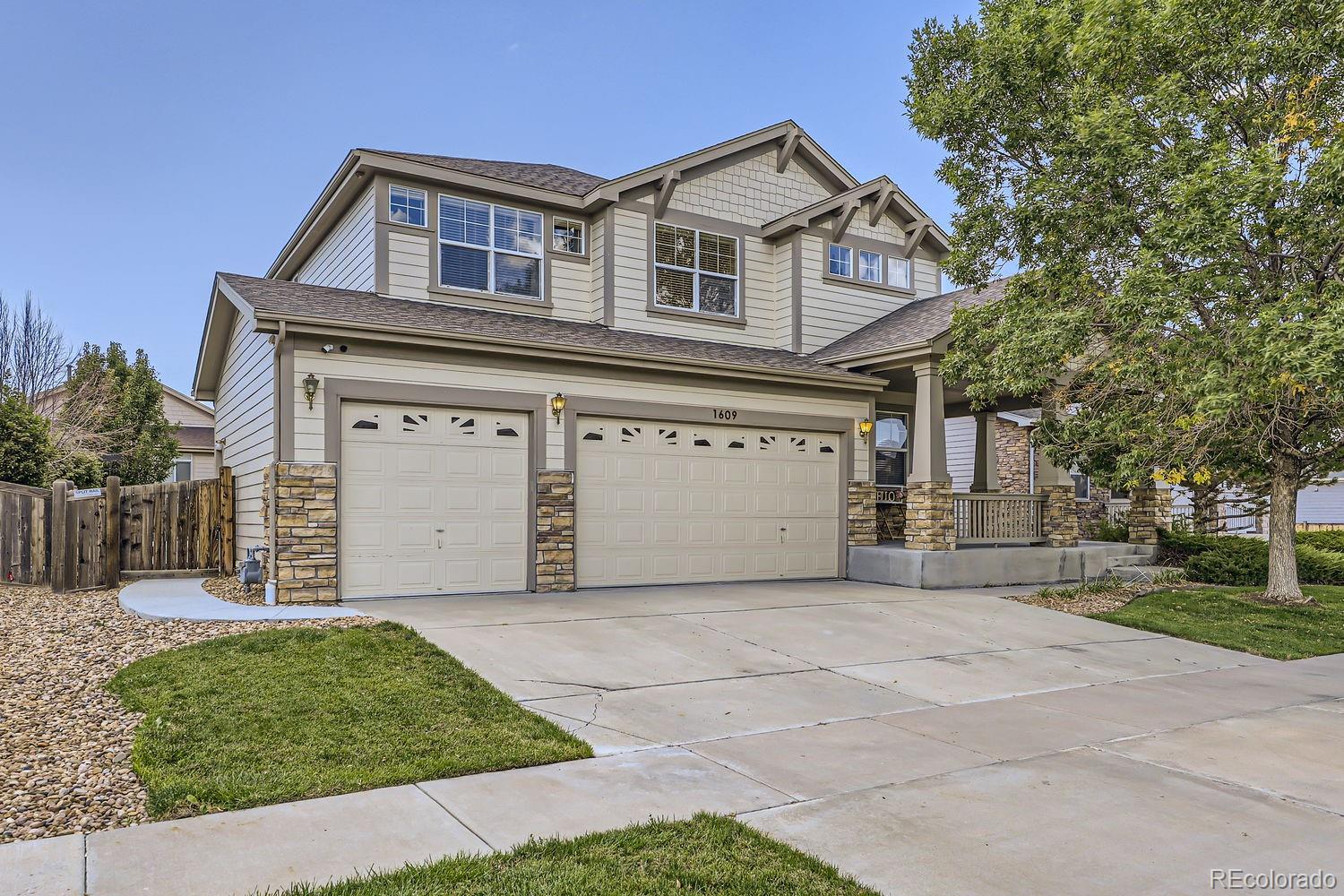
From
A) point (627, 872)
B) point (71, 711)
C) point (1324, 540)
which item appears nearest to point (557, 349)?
point (71, 711)

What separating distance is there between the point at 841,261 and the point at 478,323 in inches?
281

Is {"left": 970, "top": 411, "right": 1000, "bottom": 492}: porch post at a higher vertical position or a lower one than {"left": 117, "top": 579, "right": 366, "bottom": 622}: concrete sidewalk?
higher

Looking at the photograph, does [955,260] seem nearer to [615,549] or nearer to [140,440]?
[615,549]

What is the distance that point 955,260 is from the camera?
12102 mm

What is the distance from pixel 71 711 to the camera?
18.9 feet

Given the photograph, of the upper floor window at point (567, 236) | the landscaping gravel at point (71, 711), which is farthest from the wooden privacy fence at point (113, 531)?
the upper floor window at point (567, 236)

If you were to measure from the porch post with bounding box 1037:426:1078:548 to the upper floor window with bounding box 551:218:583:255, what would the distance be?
27.8ft

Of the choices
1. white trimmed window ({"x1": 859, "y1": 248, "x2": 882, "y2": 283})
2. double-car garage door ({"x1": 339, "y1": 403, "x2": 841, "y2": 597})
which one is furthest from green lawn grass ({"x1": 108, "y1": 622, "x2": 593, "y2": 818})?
white trimmed window ({"x1": 859, "y1": 248, "x2": 882, "y2": 283})

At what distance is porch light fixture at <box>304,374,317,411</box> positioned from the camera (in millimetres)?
9812

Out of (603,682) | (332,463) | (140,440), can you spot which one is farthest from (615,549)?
(140,440)

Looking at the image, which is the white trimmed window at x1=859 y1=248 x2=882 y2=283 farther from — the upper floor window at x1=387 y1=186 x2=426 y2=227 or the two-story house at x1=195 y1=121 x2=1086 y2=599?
the upper floor window at x1=387 y1=186 x2=426 y2=227

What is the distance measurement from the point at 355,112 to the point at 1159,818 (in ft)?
135

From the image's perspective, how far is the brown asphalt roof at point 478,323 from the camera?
10258 mm

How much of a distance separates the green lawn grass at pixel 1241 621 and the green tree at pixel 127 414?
22.6 meters
